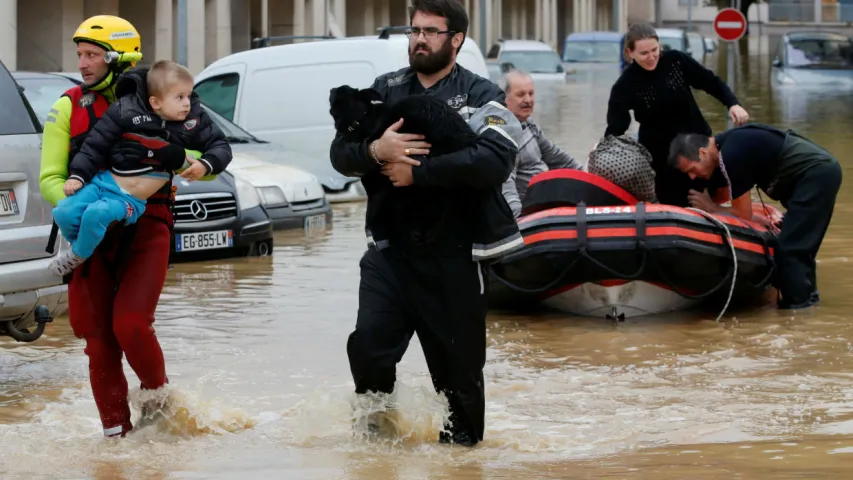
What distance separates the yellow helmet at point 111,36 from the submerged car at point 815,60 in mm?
35078

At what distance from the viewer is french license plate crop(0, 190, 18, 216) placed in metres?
7.79

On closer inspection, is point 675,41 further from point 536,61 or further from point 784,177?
point 784,177

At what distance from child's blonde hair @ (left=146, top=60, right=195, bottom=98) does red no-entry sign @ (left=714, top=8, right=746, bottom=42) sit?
23.4 metres

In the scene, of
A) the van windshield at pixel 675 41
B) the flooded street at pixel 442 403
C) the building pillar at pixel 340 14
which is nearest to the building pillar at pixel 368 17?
the building pillar at pixel 340 14

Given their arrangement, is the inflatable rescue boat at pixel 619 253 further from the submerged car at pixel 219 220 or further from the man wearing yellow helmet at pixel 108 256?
the man wearing yellow helmet at pixel 108 256

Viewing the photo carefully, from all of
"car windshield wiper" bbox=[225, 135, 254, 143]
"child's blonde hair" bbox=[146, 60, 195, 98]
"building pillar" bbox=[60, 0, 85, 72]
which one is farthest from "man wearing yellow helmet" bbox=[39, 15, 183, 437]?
"building pillar" bbox=[60, 0, 85, 72]

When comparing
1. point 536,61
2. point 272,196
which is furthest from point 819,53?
point 272,196

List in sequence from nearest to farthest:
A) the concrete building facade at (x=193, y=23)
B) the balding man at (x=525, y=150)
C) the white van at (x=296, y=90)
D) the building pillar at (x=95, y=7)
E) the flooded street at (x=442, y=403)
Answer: the flooded street at (x=442, y=403) → the balding man at (x=525, y=150) → the white van at (x=296, y=90) → the concrete building facade at (x=193, y=23) → the building pillar at (x=95, y=7)

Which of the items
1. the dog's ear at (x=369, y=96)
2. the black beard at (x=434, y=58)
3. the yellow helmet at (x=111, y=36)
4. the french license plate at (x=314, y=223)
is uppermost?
the yellow helmet at (x=111, y=36)

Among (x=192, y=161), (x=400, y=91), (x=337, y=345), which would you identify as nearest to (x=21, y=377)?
(x=337, y=345)

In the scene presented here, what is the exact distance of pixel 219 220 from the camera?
13.0 metres

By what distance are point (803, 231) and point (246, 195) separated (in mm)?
4859

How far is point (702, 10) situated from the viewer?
120625mm

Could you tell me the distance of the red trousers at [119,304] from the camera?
6.39 m
